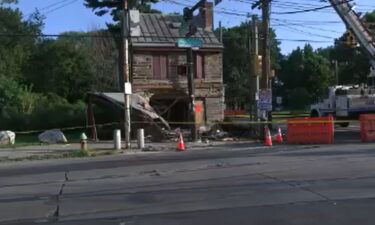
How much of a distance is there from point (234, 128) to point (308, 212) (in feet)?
86.1

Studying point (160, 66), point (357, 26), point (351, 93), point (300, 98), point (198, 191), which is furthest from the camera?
point (300, 98)

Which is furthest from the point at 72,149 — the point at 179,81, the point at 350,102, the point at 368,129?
the point at 350,102

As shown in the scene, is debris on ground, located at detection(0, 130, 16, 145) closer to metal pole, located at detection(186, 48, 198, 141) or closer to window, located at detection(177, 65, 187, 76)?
metal pole, located at detection(186, 48, 198, 141)

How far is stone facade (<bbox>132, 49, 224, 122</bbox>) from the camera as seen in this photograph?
41.4m

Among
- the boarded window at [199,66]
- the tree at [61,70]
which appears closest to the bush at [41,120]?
the boarded window at [199,66]

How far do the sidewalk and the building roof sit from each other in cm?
1246

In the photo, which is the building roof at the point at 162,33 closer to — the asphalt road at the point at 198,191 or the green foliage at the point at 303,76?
the asphalt road at the point at 198,191

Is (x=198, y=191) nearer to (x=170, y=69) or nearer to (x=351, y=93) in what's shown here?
(x=170, y=69)

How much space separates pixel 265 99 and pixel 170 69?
12969mm

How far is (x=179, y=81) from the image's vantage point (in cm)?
4247

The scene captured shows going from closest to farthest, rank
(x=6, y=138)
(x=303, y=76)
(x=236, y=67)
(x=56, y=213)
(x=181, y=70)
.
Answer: (x=56, y=213)
(x=6, y=138)
(x=181, y=70)
(x=236, y=67)
(x=303, y=76)

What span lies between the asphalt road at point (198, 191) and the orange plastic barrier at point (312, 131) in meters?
6.94

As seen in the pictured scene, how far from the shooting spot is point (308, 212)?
9.87m

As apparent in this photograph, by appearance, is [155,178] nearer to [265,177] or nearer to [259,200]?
[265,177]
